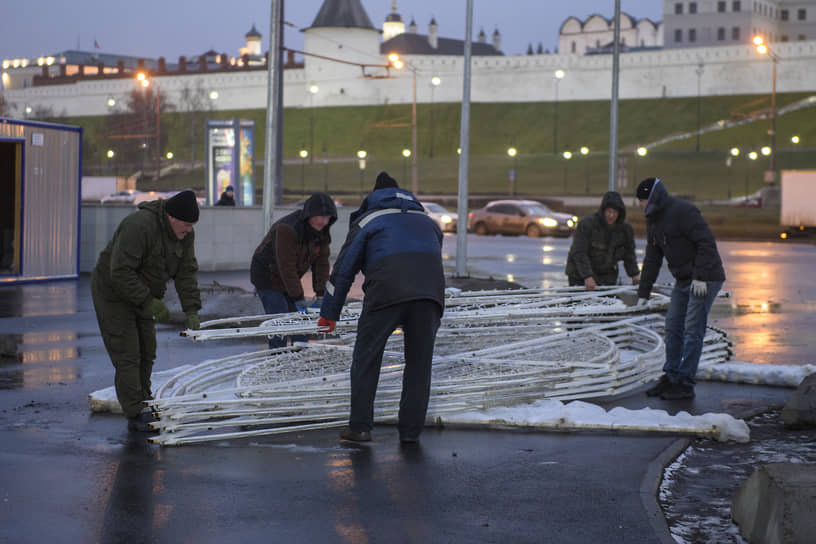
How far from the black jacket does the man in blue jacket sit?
2.61 metres

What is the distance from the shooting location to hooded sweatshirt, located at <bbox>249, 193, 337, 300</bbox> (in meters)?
8.62

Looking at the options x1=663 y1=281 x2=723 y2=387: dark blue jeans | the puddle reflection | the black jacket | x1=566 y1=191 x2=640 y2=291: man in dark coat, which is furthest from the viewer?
x1=566 y1=191 x2=640 y2=291: man in dark coat

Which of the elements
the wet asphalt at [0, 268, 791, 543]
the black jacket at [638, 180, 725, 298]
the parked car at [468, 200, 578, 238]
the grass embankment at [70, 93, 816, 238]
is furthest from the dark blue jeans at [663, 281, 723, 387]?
the grass embankment at [70, 93, 816, 238]

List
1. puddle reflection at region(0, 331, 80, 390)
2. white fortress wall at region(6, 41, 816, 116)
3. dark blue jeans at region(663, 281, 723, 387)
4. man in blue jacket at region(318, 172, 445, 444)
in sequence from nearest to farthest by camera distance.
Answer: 1. man in blue jacket at region(318, 172, 445, 444)
2. dark blue jeans at region(663, 281, 723, 387)
3. puddle reflection at region(0, 331, 80, 390)
4. white fortress wall at region(6, 41, 816, 116)

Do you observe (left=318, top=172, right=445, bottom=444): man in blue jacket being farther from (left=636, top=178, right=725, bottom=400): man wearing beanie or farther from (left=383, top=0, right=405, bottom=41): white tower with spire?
(left=383, top=0, right=405, bottom=41): white tower with spire

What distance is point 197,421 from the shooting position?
7.43m

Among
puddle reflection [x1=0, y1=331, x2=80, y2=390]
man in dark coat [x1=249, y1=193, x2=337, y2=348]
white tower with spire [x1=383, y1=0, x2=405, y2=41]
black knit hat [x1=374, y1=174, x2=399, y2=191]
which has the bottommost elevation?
puddle reflection [x1=0, y1=331, x2=80, y2=390]

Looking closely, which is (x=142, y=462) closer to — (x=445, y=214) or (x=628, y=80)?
(x=445, y=214)

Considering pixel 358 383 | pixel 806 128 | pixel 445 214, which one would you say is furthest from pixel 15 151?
pixel 806 128

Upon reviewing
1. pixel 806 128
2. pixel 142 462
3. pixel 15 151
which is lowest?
pixel 142 462

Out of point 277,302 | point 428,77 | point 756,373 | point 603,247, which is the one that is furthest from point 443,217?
point 428,77

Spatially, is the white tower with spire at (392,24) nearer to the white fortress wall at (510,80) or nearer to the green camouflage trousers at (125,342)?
the white fortress wall at (510,80)

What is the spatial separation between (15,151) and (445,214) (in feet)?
92.5

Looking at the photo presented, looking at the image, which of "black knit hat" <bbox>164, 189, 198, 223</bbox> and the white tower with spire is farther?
the white tower with spire
